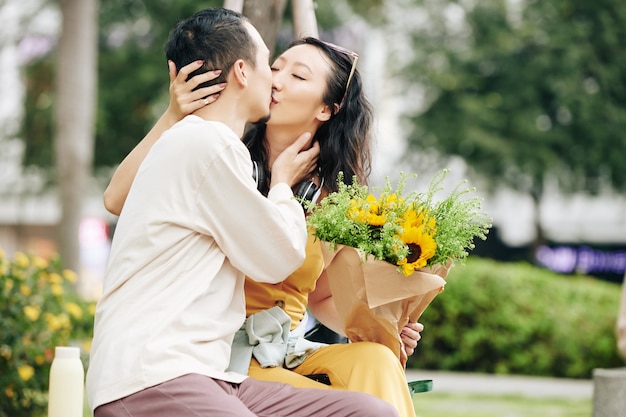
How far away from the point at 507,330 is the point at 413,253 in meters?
9.71

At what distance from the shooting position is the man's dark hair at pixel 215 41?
3.30 meters

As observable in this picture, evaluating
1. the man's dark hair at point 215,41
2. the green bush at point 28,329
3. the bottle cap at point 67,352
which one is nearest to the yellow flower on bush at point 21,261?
the green bush at point 28,329

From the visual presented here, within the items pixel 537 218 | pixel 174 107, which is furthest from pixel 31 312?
pixel 537 218

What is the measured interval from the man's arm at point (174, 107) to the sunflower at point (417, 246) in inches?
30.8

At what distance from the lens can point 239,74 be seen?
10.7 ft

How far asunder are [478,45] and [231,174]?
20122mm

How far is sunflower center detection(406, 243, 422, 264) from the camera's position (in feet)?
10.1

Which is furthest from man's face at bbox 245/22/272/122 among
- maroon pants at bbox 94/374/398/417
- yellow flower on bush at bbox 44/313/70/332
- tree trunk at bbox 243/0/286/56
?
yellow flower on bush at bbox 44/313/70/332

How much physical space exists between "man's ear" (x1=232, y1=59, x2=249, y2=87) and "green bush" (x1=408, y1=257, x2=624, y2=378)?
9.17 m

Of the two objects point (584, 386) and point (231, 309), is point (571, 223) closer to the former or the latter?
point (584, 386)

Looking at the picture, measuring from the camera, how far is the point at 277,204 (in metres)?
3.09

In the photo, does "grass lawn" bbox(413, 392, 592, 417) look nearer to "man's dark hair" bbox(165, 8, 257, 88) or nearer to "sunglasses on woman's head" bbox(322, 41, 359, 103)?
"sunglasses on woman's head" bbox(322, 41, 359, 103)

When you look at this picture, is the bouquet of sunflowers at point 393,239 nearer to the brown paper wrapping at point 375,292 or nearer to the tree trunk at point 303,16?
the brown paper wrapping at point 375,292

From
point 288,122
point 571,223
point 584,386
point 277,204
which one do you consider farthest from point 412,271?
point 571,223
